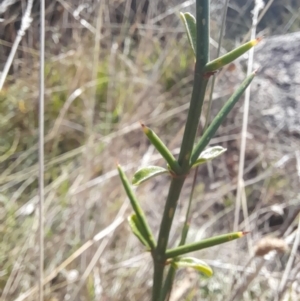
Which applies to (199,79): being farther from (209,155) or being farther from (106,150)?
(106,150)

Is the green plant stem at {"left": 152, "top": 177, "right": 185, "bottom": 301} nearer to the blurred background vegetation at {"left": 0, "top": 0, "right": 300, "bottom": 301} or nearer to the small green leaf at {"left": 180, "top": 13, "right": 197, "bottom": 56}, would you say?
the small green leaf at {"left": 180, "top": 13, "right": 197, "bottom": 56}

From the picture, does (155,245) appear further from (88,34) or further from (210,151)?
(88,34)

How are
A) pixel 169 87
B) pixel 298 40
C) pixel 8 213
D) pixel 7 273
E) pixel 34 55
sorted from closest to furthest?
pixel 298 40 → pixel 7 273 → pixel 8 213 → pixel 34 55 → pixel 169 87

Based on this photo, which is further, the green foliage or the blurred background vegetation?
the blurred background vegetation

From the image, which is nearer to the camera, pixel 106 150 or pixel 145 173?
pixel 145 173

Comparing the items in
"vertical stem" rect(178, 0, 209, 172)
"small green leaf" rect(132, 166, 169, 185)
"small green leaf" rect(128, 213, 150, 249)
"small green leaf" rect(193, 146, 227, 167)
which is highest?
"vertical stem" rect(178, 0, 209, 172)

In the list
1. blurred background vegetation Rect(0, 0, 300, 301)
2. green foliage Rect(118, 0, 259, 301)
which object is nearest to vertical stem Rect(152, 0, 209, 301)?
green foliage Rect(118, 0, 259, 301)

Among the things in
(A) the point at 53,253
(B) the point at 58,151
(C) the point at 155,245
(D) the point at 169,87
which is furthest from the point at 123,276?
(D) the point at 169,87

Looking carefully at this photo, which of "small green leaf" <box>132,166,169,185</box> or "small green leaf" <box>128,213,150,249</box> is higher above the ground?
"small green leaf" <box>132,166,169,185</box>

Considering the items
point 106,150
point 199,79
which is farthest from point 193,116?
point 106,150
